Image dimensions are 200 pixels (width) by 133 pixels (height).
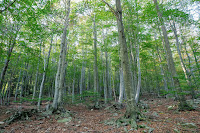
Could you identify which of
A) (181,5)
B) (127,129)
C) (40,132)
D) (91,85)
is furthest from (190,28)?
(91,85)

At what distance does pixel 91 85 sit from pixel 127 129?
30721mm

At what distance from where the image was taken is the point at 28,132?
12.5 ft

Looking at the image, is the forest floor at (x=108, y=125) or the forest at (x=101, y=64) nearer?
the forest floor at (x=108, y=125)

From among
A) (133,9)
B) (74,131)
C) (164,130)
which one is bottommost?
(74,131)

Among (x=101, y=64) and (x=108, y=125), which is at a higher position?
(x=101, y=64)

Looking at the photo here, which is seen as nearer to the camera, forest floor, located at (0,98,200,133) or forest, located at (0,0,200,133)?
forest floor, located at (0,98,200,133)

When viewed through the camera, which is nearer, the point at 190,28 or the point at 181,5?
the point at 181,5

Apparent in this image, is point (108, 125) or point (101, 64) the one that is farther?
point (101, 64)

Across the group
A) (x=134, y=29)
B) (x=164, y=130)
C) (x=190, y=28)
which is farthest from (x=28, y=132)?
(x=190, y=28)

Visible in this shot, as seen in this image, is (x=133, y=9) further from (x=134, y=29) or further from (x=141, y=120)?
(x=141, y=120)

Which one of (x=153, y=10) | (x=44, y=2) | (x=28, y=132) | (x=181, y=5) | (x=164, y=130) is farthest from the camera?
(x=181, y=5)

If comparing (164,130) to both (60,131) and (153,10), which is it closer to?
(60,131)

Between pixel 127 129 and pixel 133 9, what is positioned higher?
pixel 133 9

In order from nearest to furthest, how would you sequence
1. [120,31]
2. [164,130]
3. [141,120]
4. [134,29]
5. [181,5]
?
[164,130], [141,120], [120,31], [134,29], [181,5]
